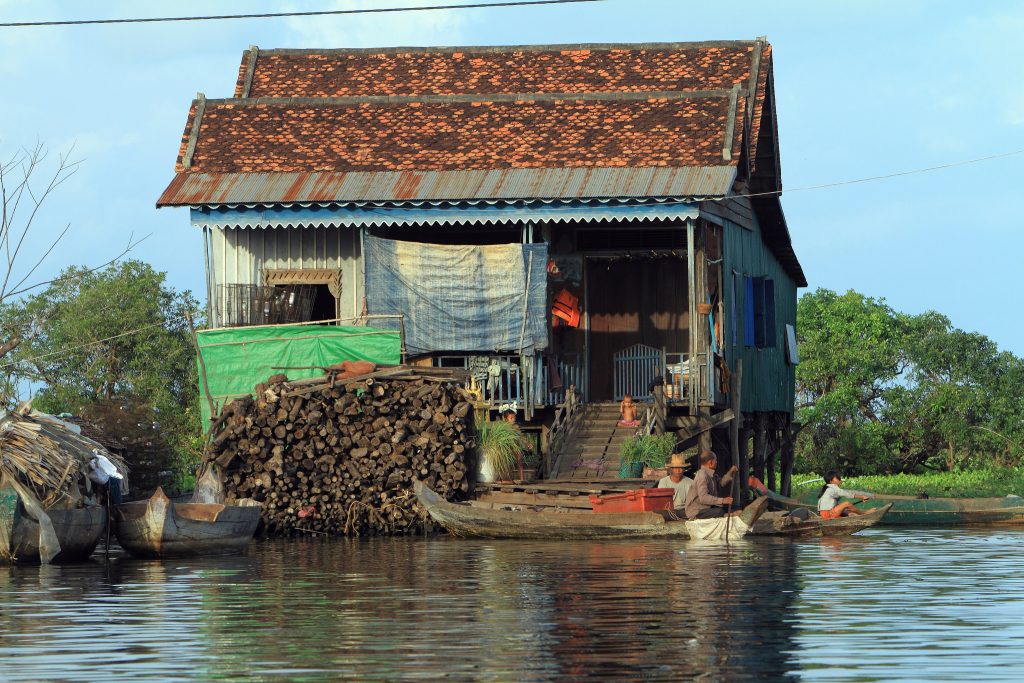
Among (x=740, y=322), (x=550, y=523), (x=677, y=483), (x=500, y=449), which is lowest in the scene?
(x=550, y=523)

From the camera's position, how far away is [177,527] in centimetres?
2075

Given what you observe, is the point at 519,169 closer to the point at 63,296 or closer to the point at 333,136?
the point at 333,136

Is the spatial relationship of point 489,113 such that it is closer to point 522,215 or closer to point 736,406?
point 522,215

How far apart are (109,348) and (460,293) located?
70.6 ft

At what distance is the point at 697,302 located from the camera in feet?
85.6

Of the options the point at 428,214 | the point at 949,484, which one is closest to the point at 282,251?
the point at 428,214

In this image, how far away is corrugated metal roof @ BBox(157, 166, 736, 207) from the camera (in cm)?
2541

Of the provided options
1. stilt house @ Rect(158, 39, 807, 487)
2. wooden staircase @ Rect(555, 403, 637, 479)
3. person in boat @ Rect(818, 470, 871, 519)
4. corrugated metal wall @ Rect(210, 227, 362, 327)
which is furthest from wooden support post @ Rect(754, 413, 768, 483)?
corrugated metal wall @ Rect(210, 227, 362, 327)

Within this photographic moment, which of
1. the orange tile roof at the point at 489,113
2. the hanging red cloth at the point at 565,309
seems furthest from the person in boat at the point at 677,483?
the hanging red cloth at the point at 565,309

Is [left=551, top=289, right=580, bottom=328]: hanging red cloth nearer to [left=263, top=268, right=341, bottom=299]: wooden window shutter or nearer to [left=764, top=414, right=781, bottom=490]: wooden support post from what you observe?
[left=263, top=268, right=341, bottom=299]: wooden window shutter

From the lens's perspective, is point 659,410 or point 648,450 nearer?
point 648,450

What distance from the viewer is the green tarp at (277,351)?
83.2 ft

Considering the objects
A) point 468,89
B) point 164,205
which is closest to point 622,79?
point 468,89

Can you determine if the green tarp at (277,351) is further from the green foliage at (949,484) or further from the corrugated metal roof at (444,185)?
the green foliage at (949,484)
